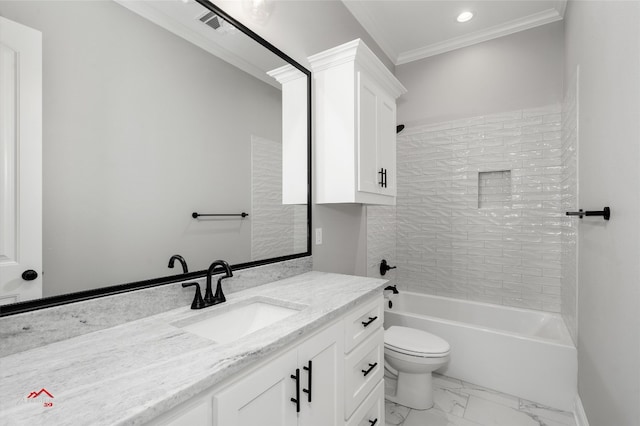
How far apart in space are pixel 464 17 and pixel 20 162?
10.2 ft

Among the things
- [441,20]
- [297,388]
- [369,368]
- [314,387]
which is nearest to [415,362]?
[369,368]

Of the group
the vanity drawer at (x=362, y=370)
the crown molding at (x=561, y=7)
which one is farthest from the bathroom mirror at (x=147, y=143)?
the crown molding at (x=561, y=7)

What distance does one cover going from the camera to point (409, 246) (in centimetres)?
315

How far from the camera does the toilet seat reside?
1.87m

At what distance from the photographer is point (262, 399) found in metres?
0.81

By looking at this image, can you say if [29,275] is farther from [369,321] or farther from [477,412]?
[477,412]

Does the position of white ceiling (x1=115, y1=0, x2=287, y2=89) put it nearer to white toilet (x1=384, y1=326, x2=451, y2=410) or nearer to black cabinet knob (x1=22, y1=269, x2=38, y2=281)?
black cabinet knob (x1=22, y1=269, x2=38, y2=281)

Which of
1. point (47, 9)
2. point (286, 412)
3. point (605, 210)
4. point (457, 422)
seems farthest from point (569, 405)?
point (47, 9)

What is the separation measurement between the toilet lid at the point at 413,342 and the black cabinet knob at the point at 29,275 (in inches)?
71.7

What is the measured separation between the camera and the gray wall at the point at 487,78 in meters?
2.57

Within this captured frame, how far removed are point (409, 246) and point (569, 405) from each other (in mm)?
1650

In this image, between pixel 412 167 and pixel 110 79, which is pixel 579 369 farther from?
pixel 110 79

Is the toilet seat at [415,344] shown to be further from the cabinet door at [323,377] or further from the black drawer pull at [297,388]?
the black drawer pull at [297,388]

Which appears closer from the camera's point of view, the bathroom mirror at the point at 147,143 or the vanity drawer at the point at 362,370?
the bathroom mirror at the point at 147,143
